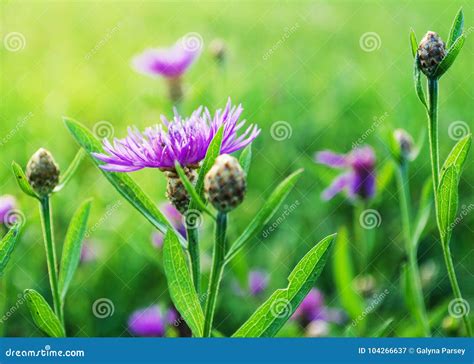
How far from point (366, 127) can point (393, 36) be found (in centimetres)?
35

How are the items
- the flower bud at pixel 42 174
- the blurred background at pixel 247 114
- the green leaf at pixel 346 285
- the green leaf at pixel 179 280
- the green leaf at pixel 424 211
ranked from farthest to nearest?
the blurred background at pixel 247 114 < the green leaf at pixel 346 285 < the green leaf at pixel 424 211 < the flower bud at pixel 42 174 < the green leaf at pixel 179 280

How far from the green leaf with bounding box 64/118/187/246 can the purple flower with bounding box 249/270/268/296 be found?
74cm

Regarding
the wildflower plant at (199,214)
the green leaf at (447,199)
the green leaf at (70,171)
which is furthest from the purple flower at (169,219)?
the green leaf at (447,199)

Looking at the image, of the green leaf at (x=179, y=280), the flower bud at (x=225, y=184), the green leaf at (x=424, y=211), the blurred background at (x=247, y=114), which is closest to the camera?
the flower bud at (x=225, y=184)

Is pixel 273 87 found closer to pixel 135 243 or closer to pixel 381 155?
pixel 381 155

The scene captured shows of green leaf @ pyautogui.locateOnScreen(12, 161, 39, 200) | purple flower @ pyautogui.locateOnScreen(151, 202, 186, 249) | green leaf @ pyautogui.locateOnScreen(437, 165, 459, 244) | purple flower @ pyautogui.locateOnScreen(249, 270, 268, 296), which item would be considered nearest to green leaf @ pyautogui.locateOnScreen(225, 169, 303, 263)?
green leaf @ pyautogui.locateOnScreen(437, 165, 459, 244)

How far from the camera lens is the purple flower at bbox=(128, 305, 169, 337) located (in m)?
1.56

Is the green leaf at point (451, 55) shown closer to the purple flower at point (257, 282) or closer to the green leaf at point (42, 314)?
the green leaf at point (42, 314)

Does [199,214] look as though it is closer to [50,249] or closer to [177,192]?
[177,192]

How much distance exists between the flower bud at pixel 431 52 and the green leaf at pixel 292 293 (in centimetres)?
31

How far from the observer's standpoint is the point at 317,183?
1.96m

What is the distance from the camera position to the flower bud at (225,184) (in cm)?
85

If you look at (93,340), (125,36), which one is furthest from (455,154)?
(125,36)

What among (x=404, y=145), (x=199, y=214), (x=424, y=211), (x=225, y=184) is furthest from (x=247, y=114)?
(x=225, y=184)
